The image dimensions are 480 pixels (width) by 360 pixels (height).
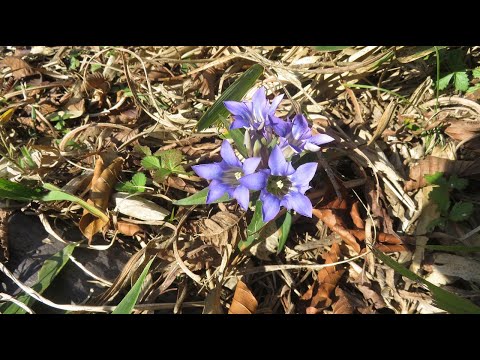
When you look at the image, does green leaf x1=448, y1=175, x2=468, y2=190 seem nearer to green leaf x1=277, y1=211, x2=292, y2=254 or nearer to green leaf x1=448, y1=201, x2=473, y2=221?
green leaf x1=448, y1=201, x2=473, y2=221

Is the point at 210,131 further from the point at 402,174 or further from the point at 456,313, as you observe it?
the point at 456,313

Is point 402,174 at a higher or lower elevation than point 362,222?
higher

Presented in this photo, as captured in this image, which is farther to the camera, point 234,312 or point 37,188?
point 37,188

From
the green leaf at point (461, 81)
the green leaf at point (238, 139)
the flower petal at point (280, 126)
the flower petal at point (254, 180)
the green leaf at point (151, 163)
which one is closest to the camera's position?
the flower petal at point (254, 180)

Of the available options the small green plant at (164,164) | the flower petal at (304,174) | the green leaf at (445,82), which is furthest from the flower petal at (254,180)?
the green leaf at (445,82)

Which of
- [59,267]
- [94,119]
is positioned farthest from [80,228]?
[94,119]

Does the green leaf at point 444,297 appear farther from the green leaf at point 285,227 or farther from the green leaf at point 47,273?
the green leaf at point 47,273
